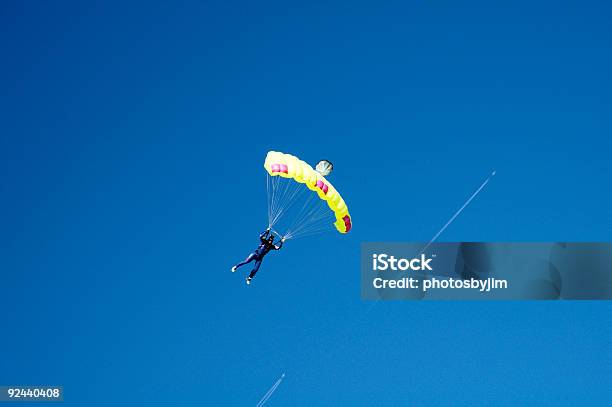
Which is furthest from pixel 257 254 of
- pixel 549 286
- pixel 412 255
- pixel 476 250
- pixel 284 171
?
pixel 549 286

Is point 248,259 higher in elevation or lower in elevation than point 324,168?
lower

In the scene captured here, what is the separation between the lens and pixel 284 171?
23703 millimetres

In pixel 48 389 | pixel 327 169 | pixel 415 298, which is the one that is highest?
pixel 327 169

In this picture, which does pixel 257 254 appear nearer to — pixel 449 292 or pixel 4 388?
pixel 449 292

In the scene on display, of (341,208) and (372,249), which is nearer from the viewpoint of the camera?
(341,208)

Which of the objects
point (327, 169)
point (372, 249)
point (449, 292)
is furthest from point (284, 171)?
point (449, 292)

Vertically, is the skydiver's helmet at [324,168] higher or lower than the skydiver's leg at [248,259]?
higher

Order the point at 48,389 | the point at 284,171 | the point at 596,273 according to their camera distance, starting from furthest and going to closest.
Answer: the point at 596,273 < the point at 48,389 < the point at 284,171

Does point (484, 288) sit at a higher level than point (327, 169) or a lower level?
lower

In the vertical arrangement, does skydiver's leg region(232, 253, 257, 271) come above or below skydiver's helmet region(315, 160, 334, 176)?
below

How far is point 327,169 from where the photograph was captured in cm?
2472

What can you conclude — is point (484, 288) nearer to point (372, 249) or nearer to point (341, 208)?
point (372, 249)

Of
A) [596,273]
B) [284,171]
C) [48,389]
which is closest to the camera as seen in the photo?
[284,171]

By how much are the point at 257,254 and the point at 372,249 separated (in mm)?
4070
